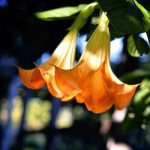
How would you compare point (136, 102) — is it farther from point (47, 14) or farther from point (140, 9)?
point (140, 9)

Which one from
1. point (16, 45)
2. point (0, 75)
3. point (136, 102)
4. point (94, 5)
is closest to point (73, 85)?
point (94, 5)

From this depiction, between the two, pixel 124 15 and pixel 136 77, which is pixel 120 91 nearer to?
pixel 124 15

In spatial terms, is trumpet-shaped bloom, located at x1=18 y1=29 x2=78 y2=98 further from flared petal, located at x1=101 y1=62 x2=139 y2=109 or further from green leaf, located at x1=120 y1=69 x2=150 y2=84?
green leaf, located at x1=120 y1=69 x2=150 y2=84

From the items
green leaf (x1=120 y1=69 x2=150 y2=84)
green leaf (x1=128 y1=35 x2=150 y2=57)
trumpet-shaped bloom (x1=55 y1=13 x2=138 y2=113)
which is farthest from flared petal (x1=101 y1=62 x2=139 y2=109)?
green leaf (x1=120 y1=69 x2=150 y2=84)

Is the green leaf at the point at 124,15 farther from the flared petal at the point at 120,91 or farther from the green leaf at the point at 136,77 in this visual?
the green leaf at the point at 136,77

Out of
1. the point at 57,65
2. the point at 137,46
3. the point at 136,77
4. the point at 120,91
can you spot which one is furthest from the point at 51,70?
the point at 136,77

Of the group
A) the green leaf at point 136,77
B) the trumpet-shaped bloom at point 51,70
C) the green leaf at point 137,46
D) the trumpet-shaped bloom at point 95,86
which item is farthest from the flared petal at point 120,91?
the green leaf at point 136,77
